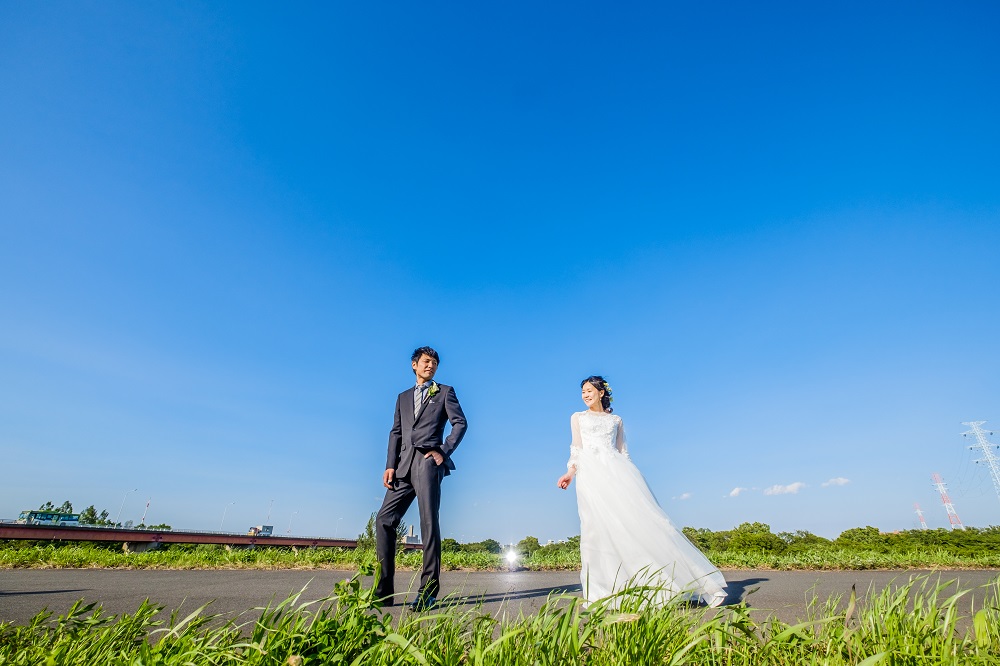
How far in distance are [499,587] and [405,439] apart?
7.78 feet

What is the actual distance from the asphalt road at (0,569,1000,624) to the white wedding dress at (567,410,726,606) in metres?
0.48

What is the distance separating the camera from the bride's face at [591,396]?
5.64 metres

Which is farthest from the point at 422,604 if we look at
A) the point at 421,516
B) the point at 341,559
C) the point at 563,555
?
the point at 563,555

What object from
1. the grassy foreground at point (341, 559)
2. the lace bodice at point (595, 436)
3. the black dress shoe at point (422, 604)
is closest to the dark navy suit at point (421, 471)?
the black dress shoe at point (422, 604)

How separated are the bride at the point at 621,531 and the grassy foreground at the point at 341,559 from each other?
14.1ft

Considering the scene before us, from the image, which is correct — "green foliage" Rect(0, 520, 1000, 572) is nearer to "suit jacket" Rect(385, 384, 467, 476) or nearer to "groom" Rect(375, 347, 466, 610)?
"groom" Rect(375, 347, 466, 610)

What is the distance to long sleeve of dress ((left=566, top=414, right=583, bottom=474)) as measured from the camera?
4984 mm

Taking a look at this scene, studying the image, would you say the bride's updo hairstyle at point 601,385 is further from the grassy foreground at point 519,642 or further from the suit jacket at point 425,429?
the grassy foreground at point 519,642

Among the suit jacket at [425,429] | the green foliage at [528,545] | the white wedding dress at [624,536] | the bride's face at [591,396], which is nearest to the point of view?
the white wedding dress at [624,536]

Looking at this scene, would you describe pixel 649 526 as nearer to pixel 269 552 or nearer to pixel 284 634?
pixel 284 634

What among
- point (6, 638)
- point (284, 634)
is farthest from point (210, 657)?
point (6, 638)

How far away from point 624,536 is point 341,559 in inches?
246

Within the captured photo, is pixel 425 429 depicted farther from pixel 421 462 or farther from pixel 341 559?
pixel 341 559

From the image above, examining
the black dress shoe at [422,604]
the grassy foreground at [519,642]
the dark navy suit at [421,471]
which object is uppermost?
the dark navy suit at [421,471]
